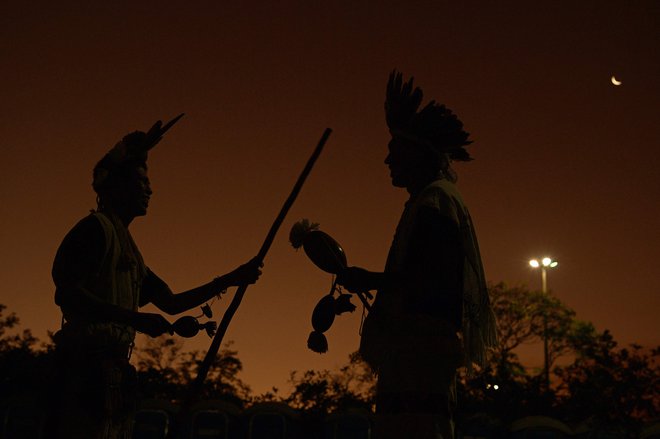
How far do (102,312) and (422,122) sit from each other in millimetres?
2122

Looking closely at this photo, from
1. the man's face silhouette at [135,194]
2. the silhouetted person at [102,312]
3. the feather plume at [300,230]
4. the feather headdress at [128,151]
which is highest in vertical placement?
the feather headdress at [128,151]

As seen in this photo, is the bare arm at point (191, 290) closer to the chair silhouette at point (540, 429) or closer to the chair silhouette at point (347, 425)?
the chair silhouette at point (347, 425)

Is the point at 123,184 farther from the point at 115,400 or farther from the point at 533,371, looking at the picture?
the point at 533,371

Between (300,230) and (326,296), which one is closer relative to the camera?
(326,296)

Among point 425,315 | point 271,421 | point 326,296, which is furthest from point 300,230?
point 271,421

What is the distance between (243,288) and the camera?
214 inches

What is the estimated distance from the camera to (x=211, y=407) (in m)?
12.4

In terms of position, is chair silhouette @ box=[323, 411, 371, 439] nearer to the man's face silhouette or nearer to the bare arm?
the bare arm

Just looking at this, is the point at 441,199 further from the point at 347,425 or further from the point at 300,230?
the point at 347,425

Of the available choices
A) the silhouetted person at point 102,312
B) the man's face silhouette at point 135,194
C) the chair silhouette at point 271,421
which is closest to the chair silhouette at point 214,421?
the chair silhouette at point 271,421

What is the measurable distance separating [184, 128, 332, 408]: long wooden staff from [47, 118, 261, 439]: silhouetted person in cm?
47

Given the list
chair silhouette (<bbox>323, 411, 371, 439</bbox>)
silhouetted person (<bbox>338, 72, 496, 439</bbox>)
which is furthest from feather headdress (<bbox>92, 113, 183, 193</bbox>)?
chair silhouette (<bbox>323, 411, 371, 439</bbox>)

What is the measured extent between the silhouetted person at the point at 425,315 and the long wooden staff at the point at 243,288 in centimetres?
106

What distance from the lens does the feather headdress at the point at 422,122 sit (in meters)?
4.82
